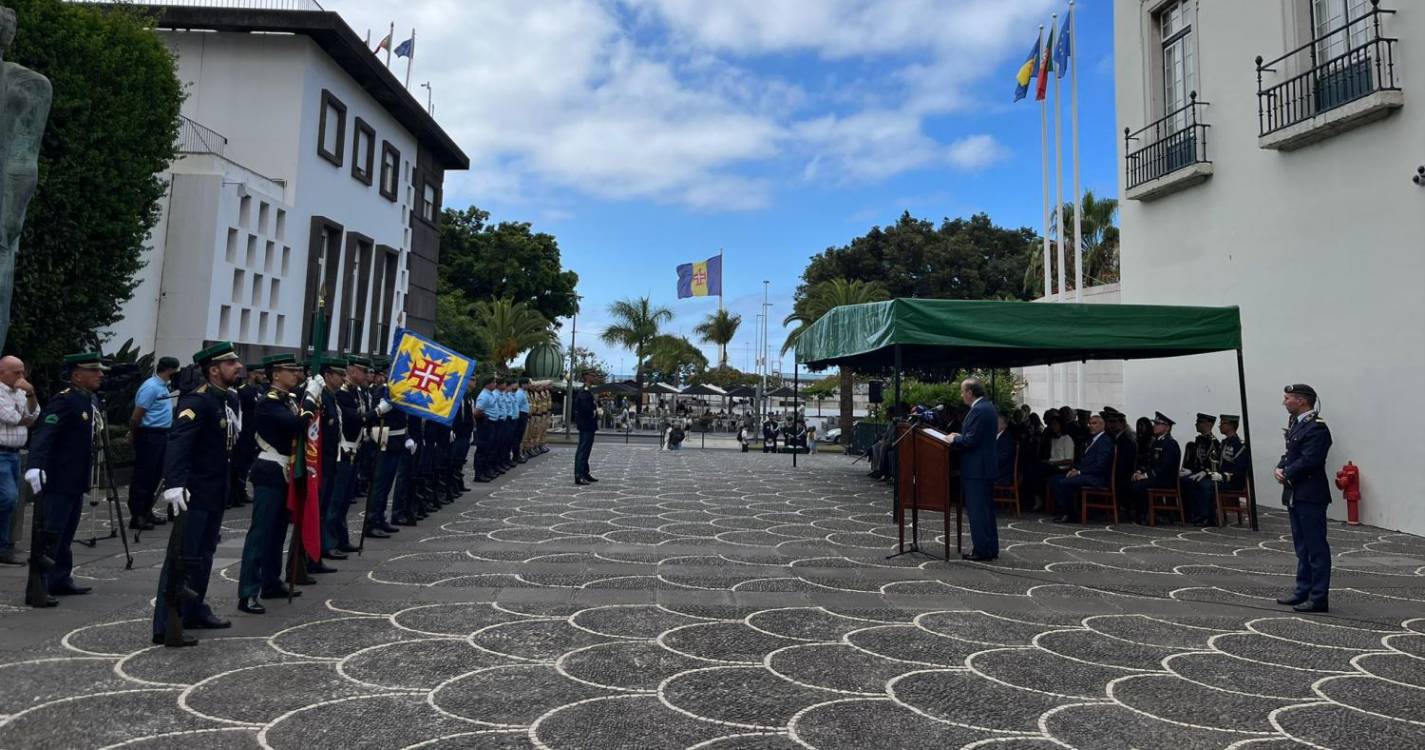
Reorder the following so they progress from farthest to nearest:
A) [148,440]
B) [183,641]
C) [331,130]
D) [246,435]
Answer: [331,130]
[148,440]
[246,435]
[183,641]

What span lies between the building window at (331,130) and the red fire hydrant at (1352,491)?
22.6 metres

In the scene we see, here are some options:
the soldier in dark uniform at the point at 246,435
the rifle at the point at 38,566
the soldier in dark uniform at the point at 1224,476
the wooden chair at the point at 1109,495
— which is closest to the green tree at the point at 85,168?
the soldier in dark uniform at the point at 246,435

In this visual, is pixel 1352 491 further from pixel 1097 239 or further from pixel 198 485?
pixel 1097 239

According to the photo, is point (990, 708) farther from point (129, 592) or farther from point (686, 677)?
point (129, 592)

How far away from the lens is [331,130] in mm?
22156

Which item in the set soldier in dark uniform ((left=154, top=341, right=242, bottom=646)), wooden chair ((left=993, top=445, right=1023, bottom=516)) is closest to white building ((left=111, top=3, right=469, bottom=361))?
soldier in dark uniform ((left=154, top=341, right=242, bottom=646))

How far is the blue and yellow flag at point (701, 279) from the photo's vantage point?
40875 mm

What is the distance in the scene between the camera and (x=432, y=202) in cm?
3058

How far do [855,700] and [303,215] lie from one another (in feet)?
69.7

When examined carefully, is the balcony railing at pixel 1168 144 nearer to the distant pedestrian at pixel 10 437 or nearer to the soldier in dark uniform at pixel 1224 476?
the soldier in dark uniform at pixel 1224 476

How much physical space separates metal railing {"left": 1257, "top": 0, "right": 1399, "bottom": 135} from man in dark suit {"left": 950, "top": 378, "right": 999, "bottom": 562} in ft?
23.3

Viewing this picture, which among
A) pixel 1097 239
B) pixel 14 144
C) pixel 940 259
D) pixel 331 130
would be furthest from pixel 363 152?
pixel 940 259

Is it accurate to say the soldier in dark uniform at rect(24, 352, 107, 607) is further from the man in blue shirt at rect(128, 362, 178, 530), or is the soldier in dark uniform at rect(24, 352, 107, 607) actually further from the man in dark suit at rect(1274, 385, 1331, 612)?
the man in dark suit at rect(1274, 385, 1331, 612)

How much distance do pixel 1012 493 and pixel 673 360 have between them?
4660 centimetres
